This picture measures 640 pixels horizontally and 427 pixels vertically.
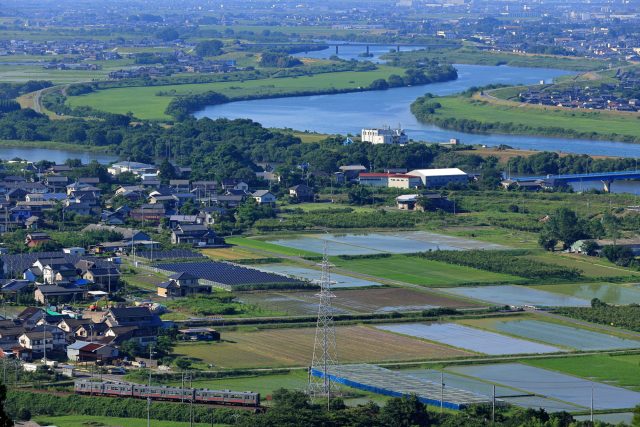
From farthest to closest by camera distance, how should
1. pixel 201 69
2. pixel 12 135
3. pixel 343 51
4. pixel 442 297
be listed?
pixel 343 51 → pixel 201 69 → pixel 12 135 → pixel 442 297

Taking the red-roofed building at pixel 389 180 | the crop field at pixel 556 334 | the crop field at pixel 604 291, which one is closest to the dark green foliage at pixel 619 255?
the crop field at pixel 604 291

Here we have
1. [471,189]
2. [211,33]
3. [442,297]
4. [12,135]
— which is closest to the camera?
[442,297]

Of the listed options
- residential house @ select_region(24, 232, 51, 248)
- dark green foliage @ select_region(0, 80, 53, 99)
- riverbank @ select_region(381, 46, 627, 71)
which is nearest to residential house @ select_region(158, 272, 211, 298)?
residential house @ select_region(24, 232, 51, 248)

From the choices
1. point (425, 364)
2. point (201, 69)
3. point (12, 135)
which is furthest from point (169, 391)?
point (201, 69)

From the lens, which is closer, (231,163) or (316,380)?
(316,380)

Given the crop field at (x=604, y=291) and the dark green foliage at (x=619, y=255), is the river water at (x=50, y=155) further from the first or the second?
the crop field at (x=604, y=291)

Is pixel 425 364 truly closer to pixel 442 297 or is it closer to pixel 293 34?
pixel 442 297

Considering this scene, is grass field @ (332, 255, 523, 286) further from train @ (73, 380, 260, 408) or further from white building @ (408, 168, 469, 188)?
white building @ (408, 168, 469, 188)
